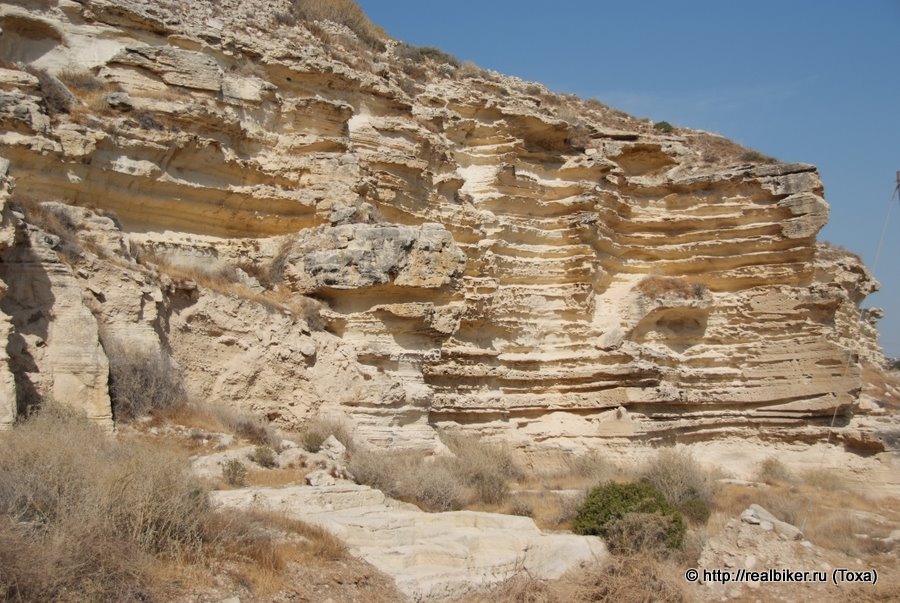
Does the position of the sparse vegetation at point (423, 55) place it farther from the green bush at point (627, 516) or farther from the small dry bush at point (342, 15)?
the green bush at point (627, 516)

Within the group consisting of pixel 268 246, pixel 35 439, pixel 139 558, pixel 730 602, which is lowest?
pixel 730 602

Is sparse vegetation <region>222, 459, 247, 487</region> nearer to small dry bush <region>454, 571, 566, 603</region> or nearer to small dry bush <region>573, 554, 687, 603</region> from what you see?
small dry bush <region>454, 571, 566, 603</region>

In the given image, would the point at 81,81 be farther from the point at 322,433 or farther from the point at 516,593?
the point at 516,593

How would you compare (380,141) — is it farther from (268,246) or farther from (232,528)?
(232,528)

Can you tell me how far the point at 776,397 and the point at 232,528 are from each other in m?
15.6

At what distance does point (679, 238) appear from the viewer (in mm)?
20922

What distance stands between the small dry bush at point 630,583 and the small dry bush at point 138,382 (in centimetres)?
557

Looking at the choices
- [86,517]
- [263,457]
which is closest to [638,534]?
[263,457]

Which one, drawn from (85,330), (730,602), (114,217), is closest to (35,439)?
(85,330)

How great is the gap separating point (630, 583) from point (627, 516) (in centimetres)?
154

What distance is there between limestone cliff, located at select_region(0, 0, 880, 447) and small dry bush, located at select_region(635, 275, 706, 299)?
0.09 metres

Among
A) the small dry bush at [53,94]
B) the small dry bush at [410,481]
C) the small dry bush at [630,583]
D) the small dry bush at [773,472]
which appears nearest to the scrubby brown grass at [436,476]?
the small dry bush at [410,481]

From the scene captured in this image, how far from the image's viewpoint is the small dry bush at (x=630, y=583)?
7953 mm

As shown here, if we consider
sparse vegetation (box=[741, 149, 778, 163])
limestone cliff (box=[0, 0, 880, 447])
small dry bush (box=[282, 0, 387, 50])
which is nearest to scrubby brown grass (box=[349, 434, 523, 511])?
limestone cliff (box=[0, 0, 880, 447])
